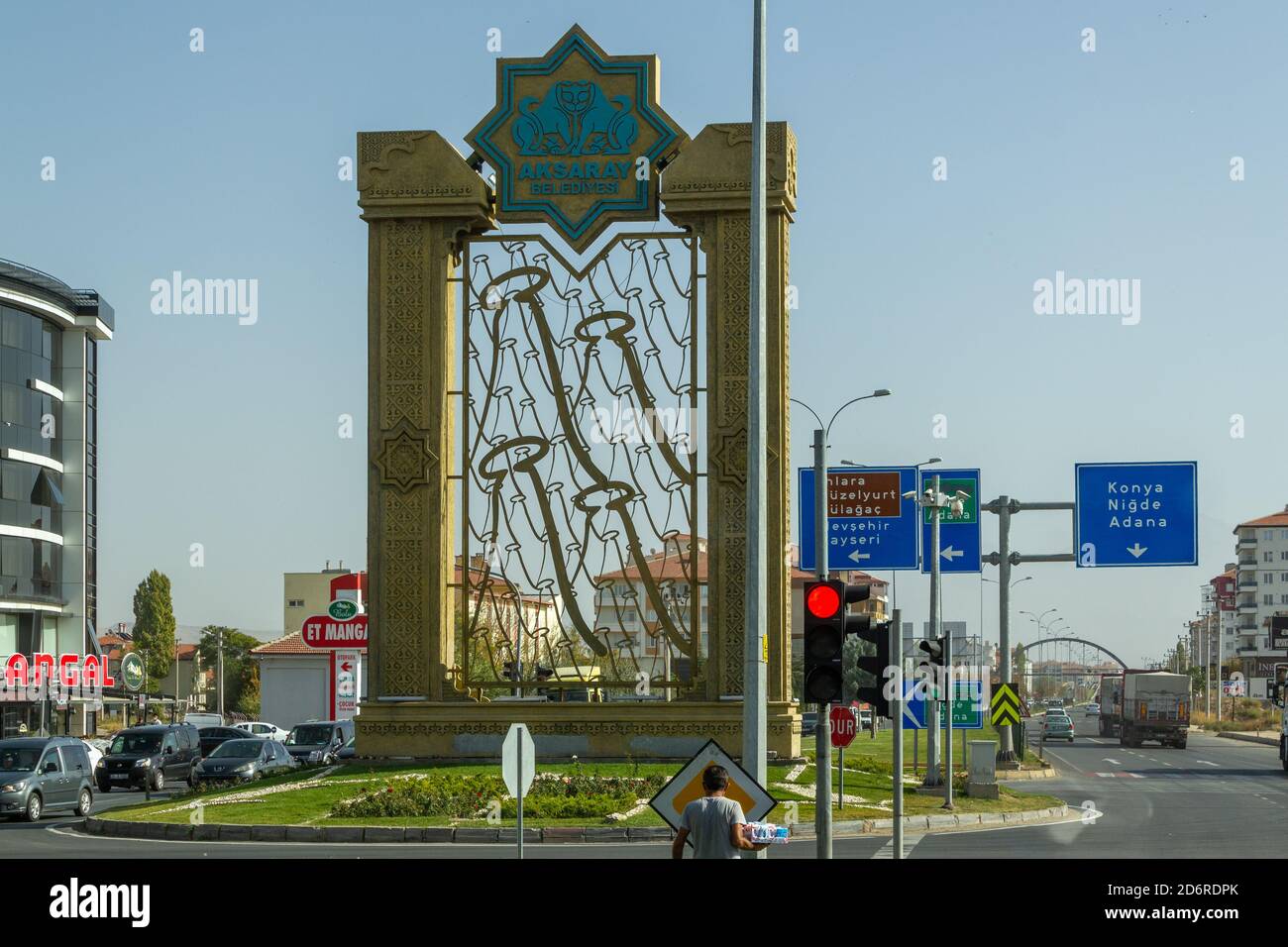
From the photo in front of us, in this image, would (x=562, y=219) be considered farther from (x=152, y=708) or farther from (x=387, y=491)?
(x=152, y=708)

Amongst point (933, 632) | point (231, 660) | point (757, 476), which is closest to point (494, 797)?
point (933, 632)

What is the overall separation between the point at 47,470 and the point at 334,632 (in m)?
32.0

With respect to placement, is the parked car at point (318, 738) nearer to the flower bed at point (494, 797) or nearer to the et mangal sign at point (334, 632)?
the et mangal sign at point (334, 632)

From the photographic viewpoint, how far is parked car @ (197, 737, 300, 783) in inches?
1620

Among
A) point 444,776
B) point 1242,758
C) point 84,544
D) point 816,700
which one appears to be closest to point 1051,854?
point 816,700

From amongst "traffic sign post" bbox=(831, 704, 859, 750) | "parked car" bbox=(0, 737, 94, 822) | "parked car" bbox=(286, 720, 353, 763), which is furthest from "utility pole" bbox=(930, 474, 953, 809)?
"parked car" bbox=(286, 720, 353, 763)

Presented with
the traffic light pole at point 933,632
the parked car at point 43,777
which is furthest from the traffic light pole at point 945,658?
the parked car at point 43,777

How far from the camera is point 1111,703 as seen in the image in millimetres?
93500

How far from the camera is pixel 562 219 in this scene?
36.8 metres

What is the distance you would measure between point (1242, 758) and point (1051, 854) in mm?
45361

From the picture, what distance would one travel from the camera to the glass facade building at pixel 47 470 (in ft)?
261

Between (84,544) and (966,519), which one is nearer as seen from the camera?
(966,519)

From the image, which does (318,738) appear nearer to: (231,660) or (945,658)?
(945,658)

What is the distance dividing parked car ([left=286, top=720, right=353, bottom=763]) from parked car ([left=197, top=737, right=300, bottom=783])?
17.1 ft
